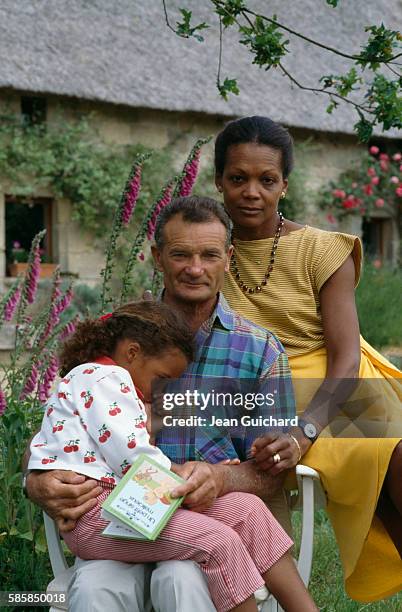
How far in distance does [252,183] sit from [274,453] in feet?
3.14

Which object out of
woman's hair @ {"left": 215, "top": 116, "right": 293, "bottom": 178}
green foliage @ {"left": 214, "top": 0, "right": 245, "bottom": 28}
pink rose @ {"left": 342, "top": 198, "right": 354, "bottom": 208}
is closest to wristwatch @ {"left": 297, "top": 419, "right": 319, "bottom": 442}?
woman's hair @ {"left": 215, "top": 116, "right": 293, "bottom": 178}

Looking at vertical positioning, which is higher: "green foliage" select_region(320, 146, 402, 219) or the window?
"green foliage" select_region(320, 146, 402, 219)

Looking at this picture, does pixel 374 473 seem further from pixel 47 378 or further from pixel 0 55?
pixel 0 55

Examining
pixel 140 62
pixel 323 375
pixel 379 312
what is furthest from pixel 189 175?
pixel 140 62

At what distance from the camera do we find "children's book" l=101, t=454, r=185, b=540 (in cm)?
222

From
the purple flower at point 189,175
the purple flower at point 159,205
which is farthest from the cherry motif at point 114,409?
the purple flower at point 189,175

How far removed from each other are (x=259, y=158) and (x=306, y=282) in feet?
1.50

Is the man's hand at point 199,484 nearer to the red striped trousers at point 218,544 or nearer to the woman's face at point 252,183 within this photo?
the red striped trousers at point 218,544

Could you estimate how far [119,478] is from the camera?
7.84ft

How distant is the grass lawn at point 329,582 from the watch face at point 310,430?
48.0 inches

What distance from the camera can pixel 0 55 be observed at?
11.8m

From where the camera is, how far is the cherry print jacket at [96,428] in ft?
7.63

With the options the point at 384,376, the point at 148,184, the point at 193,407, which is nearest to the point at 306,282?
Result: the point at 384,376

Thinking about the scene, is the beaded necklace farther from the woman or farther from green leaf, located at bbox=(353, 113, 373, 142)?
green leaf, located at bbox=(353, 113, 373, 142)
